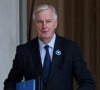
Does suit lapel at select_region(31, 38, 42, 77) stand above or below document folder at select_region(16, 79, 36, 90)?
above

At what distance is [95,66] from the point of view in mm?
5391

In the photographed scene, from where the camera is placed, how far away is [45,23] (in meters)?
2.90

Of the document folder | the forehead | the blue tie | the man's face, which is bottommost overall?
the document folder

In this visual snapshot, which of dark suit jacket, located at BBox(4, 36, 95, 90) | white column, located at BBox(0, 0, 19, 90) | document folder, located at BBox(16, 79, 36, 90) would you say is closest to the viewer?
document folder, located at BBox(16, 79, 36, 90)

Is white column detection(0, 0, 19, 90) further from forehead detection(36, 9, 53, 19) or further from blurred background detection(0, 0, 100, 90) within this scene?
forehead detection(36, 9, 53, 19)

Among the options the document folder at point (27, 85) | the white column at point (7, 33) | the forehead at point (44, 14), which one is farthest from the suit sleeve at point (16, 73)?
the white column at point (7, 33)

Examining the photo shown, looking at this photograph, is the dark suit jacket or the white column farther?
the white column

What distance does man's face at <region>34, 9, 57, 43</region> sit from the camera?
2893 mm

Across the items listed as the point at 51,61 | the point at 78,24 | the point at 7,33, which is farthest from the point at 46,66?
the point at 78,24

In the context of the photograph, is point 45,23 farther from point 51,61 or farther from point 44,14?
point 51,61

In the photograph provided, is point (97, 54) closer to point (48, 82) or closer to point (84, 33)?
point (84, 33)

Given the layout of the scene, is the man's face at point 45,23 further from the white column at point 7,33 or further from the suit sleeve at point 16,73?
the white column at point 7,33

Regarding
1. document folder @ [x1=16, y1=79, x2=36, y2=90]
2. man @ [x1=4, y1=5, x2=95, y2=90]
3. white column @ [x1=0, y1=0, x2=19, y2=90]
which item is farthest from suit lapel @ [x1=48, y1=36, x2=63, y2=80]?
white column @ [x1=0, y1=0, x2=19, y2=90]

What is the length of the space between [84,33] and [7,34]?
4.05 ft
